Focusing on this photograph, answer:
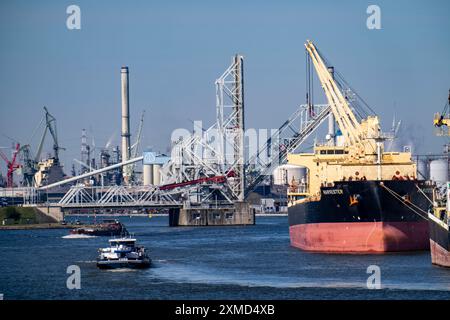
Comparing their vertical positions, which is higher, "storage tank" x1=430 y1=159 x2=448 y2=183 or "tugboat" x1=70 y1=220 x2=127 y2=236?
"storage tank" x1=430 y1=159 x2=448 y2=183

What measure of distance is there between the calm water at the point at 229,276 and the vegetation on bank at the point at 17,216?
6615cm

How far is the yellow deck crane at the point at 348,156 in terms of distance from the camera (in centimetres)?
7588

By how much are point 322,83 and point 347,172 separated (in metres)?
16.7

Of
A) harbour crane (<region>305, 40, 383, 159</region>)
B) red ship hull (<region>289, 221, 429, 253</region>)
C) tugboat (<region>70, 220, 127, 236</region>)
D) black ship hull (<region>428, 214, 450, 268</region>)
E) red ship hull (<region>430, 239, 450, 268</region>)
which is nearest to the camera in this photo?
black ship hull (<region>428, 214, 450, 268</region>)

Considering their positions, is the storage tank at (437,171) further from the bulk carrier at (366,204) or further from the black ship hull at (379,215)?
the black ship hull at (379,215)

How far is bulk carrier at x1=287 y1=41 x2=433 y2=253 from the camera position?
70.6 meters

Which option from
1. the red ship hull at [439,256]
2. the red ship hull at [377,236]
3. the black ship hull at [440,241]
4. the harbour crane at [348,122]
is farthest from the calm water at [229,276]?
the harbour crane at [348,122]

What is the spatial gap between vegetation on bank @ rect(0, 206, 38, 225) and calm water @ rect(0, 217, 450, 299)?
6615 centimetres

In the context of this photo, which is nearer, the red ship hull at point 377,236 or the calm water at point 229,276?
the calm water at point 229,276

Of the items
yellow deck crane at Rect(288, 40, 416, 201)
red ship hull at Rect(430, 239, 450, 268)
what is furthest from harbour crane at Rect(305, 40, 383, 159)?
red ship hull at Rect(430, 239, 450, 268)

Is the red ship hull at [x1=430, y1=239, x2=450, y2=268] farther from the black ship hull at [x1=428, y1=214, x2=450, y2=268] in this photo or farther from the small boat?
the small boat

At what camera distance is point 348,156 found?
8150cm

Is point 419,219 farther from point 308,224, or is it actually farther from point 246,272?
point 246,272

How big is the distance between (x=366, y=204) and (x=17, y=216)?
88424 millimetres
